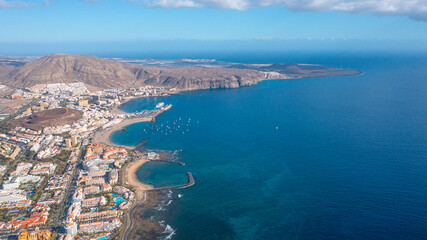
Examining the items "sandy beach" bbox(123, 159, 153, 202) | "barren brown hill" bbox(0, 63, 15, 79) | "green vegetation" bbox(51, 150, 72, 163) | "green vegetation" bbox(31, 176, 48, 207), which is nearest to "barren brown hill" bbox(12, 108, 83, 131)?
"green vegetation" bbox(51, 150, 72, 163)

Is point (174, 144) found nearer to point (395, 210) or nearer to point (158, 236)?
point (158, 236)

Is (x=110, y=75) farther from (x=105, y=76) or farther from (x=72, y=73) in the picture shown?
(x=72, y=73)

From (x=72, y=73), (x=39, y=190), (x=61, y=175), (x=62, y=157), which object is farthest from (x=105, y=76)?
(x=39, y=190)

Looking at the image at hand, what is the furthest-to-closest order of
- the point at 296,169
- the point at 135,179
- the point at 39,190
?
the point at 296,169, the point at 135,179, the point at 39,190

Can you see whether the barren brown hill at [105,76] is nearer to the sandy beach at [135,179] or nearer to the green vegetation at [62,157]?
the green vegetation at [62,157]

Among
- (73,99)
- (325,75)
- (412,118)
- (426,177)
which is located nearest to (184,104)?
(73,99)

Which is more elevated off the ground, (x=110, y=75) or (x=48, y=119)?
(x=110, y=75)
